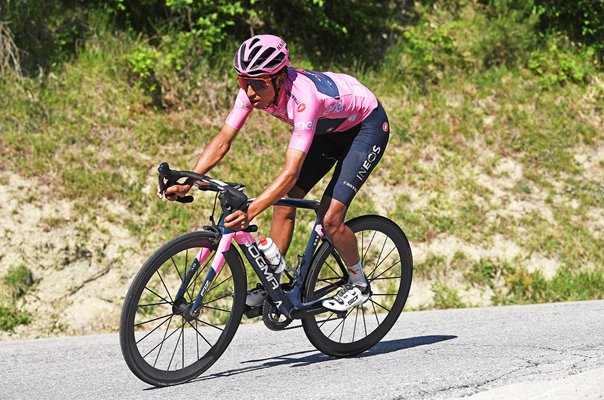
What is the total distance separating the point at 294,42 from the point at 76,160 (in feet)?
13.6

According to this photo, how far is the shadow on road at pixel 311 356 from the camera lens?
6.05 meters

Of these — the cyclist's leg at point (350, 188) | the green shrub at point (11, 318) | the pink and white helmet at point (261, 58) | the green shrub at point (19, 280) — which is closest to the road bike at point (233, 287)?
the cyclist's leg at point (350, 188)

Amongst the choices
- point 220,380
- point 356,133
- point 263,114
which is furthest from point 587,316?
point 263,114

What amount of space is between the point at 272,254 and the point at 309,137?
85 centimetres

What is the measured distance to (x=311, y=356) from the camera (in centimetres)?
654

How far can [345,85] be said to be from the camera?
19.6 ft

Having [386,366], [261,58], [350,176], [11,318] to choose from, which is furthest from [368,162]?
[11,318]

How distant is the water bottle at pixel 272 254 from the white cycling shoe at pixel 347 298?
503 mm

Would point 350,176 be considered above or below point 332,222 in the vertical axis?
above

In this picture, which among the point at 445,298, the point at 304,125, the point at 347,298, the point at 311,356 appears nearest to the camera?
the point at 304,125

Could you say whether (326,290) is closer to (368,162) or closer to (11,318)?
(368,162)

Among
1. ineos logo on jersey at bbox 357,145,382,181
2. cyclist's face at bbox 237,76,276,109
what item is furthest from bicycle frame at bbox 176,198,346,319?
cyclist's face at bbox 237,76,276,109

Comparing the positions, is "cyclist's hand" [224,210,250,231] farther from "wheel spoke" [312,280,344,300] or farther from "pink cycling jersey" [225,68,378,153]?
"wheel spoke" [312,280,344,300]

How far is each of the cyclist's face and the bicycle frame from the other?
0.64 metres
